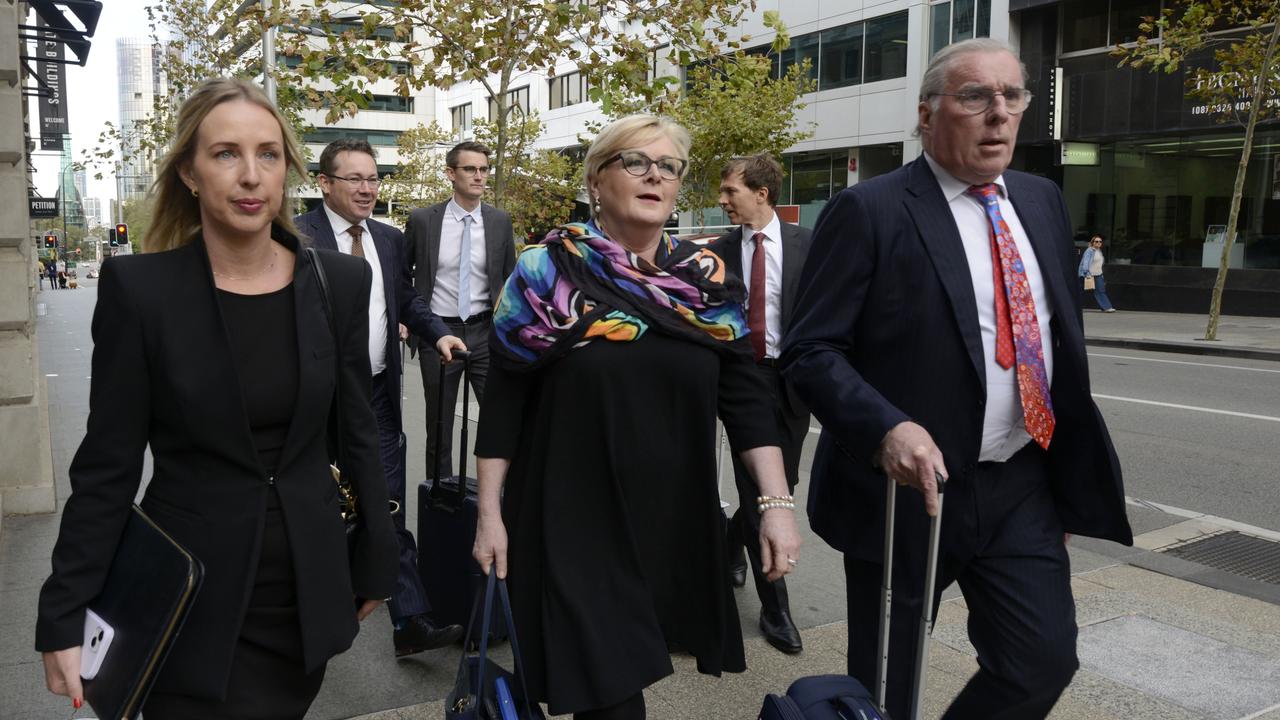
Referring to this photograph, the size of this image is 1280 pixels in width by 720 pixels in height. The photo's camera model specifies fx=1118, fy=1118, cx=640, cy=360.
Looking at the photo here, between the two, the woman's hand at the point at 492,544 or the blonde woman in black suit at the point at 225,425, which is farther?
the woman's hand at the point at 492,544

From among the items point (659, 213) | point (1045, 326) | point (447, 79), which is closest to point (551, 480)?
point (659, 213)

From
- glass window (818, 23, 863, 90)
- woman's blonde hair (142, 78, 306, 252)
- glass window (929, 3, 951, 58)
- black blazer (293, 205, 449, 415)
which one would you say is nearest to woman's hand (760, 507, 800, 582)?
woman's blonde hair (142, 78, 306, 252)

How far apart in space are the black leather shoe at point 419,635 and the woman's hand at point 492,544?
1756 mm

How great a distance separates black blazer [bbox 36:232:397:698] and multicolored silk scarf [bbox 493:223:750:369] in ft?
1.91

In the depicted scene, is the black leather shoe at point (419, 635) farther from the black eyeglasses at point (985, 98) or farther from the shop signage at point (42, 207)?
the shop signage at point (42, 207)

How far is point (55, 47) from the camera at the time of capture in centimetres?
1862

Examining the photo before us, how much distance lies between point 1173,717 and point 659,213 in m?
2.73

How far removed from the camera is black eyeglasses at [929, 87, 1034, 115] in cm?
275

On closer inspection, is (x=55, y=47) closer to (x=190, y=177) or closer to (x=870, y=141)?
(x=190, y=177)

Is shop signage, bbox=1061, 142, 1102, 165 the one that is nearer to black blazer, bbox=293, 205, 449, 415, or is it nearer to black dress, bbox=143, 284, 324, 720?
black blazer, bbox=293, 205, 449, 415

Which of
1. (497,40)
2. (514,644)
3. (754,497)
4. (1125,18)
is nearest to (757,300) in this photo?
(754,497)

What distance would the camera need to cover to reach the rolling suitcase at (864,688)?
2.30m

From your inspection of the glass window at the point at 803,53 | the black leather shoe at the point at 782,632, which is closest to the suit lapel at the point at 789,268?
the black leather shoe at the point at 782,632

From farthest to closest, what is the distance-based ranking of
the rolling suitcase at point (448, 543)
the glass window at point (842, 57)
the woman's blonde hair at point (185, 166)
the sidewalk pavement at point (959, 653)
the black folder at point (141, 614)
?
the glass window at point (842, 57), the rolling suitcase at point (448, 543), the sidewalk pavement at point (959, 653), the woman's blonde hair at point (185, 166), the black folder at point (141, 614)
